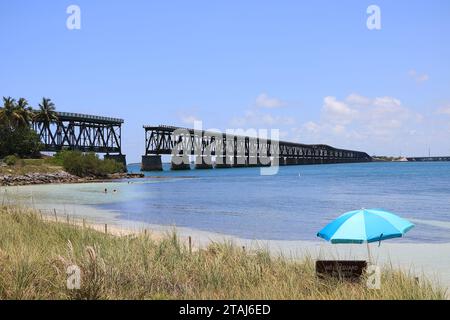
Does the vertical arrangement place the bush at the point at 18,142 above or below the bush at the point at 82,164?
above

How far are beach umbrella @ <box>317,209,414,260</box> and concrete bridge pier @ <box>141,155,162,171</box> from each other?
171m

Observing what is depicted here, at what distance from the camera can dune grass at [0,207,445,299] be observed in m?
8.21

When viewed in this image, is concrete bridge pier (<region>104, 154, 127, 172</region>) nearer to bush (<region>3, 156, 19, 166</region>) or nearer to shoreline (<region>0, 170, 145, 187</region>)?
shoreline (<region>0, 170, 145, 187</region>)

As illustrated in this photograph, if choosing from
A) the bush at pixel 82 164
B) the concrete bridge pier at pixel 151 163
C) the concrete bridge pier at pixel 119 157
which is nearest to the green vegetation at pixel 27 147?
the bush at pixel 82 164

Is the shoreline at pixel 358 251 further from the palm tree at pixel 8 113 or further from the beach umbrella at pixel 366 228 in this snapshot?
the palm tree at pixel 8 113

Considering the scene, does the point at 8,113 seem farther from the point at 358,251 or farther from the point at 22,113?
the point at 358,251

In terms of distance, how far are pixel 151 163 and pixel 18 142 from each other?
87.0 m

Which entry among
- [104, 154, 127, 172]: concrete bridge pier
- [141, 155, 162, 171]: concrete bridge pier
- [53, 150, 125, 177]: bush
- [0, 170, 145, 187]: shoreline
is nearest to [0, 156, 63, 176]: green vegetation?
[0, 170, 145, 187]: shoreline

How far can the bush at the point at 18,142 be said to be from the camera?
94625 millimetres

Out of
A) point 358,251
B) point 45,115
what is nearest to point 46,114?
point 45,115

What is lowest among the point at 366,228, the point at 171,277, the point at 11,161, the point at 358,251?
the point at 358,251

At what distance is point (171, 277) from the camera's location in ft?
31.2

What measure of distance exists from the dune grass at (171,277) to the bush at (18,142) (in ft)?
294
